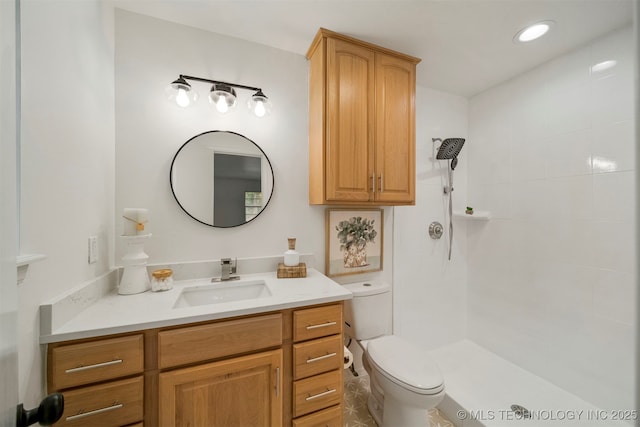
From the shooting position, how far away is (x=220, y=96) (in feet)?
4.51

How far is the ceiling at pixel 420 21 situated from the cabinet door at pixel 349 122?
154 millimetres

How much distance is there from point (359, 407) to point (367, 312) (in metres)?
0.62

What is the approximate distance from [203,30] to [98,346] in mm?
1719

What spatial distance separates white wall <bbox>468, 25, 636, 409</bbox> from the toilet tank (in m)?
1.12

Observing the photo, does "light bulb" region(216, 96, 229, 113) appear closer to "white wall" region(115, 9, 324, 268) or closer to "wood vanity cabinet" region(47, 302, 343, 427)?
"white wall" region(115, 9, 324, 268)

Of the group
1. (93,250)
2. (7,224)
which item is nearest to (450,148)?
(7,224)

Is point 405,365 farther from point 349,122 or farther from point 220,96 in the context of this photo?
point 220,96

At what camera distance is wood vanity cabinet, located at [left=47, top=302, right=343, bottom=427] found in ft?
2.68

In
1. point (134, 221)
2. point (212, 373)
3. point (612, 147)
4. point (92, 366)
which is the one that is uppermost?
point (612, 147)

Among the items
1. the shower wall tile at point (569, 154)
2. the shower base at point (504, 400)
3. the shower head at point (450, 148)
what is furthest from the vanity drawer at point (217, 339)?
the shower wall tile at point (569, 154)

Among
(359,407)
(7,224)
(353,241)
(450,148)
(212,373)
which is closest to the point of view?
(7,224)

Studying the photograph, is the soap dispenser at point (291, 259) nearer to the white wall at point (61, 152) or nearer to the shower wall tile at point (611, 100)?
the white wall at point (61, 152)

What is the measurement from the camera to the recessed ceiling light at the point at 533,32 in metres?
1.38

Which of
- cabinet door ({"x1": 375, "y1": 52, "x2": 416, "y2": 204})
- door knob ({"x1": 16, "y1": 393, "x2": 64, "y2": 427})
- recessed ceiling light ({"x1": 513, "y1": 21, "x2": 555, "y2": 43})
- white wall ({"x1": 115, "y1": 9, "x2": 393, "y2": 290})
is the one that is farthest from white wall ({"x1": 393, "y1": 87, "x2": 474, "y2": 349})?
door knob ({"x1": 16, "y1": 393, "x2": 64, "y2": 427})
